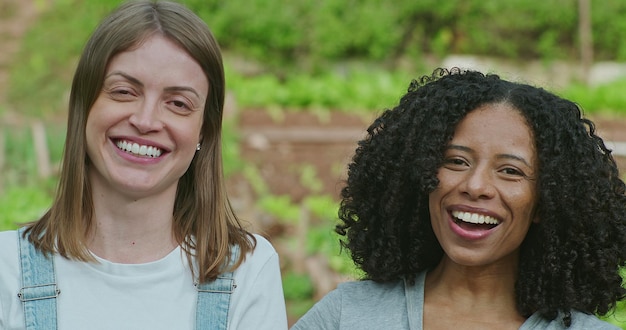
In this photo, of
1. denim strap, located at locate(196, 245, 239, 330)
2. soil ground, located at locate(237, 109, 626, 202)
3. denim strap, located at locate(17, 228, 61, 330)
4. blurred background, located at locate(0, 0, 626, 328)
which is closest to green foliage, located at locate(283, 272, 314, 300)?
soil ground, located at locate(237, 109, 626, 202)

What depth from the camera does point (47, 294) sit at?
2.31 meters

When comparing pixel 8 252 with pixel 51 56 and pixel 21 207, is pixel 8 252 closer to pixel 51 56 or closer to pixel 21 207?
pixel 21 207

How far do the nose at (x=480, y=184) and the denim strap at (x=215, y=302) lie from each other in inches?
24.6

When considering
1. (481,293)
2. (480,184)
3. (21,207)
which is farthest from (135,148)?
(21,207)

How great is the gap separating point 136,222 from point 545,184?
40.0 inches

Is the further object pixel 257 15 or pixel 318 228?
pixel 257 15

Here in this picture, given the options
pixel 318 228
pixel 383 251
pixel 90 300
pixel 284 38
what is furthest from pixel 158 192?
pixel 284 38

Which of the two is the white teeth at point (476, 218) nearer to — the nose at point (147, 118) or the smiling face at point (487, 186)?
the smiling face at point (487, 186)

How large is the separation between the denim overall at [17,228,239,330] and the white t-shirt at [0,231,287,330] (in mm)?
17

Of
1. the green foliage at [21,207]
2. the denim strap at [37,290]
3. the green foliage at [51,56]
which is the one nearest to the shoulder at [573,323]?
the denim strap at [37,290]

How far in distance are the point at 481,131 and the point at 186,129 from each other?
0.72m

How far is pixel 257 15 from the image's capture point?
1373 cm

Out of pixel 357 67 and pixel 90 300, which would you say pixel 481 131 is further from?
pixel 357 67

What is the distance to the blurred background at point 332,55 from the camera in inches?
436
